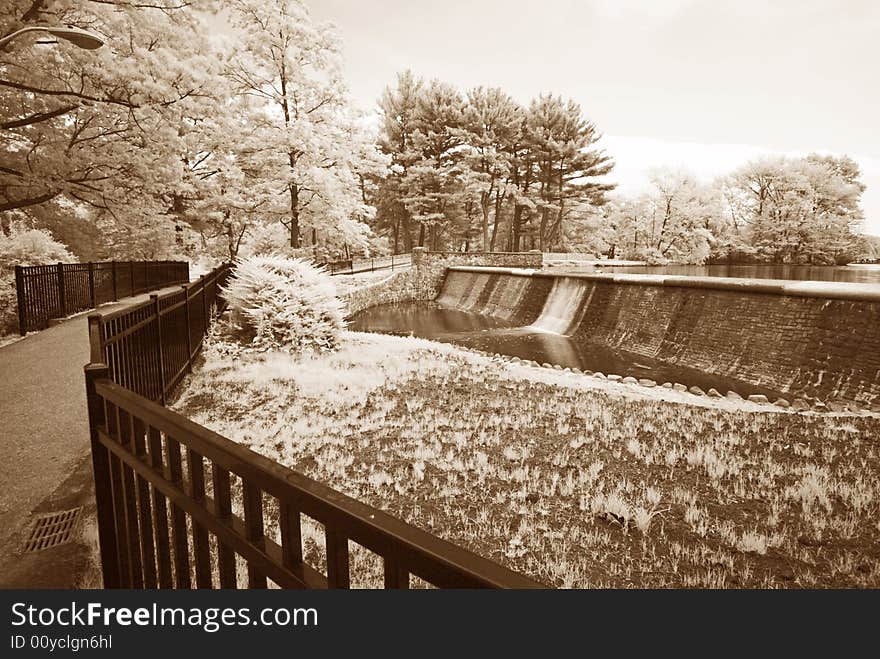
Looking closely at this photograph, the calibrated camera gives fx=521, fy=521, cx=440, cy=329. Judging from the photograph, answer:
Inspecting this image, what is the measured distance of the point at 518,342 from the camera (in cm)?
1620

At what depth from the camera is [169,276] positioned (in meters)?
18.5

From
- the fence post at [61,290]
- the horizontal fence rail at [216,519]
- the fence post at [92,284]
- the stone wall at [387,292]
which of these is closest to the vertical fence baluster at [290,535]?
the horizontal fence rail at [216,519]

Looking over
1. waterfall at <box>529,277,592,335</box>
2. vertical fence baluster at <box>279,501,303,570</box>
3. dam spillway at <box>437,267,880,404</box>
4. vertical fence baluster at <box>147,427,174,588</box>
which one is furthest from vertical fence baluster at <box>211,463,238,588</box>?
waterfall at <box>529,277,592,335</box>

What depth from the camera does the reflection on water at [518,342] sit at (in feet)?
38.3

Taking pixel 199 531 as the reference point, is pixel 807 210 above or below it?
above

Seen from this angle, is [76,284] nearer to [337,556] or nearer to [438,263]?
[337,556]

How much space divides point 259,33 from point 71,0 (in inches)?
387

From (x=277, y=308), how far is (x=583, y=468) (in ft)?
23.3

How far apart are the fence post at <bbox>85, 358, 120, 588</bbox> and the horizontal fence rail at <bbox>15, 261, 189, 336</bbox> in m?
9.61

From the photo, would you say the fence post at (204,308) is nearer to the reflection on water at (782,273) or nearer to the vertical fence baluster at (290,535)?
the vertical fence baluster at (290,535)

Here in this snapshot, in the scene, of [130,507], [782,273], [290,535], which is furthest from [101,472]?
[782,273]

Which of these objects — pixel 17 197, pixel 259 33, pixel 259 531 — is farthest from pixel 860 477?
pixel 259 33

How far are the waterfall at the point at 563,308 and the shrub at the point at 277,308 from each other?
371 inches

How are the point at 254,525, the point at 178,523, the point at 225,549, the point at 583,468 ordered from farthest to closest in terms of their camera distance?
the point at 583,468
the point at 178,523
the point at 225,549
the point at 254,525
